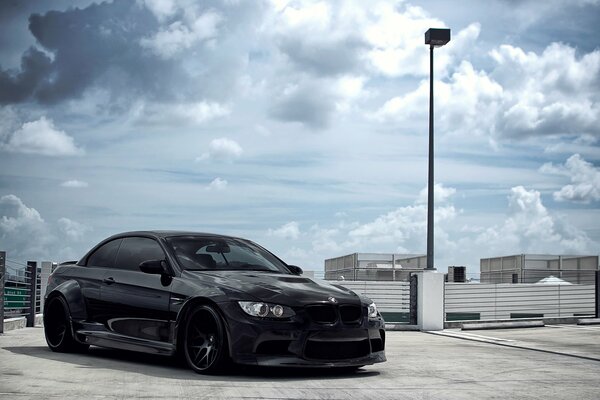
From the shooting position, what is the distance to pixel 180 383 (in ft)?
25.7

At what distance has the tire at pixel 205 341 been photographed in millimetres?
8266

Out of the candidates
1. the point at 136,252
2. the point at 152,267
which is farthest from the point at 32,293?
the point at 152,267

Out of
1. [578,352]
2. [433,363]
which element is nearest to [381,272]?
[578,352]

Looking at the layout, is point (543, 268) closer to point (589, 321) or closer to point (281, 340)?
point (589, 321)

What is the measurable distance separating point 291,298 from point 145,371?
176 centimetres

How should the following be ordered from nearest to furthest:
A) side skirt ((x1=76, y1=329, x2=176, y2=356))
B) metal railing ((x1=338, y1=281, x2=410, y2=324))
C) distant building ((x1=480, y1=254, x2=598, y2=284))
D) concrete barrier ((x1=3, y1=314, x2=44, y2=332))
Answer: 1. side skirt ((x1=76, y1=329, x2=176, y2=356))
2. concrete barrier ((x1=3, y1=314, x2=44, y2=332))
3. metal railing ((x1=338, y1=281, x2=410, y2=324))
4. distant building ((x1=480, y1=254, x2=598, y2=284))

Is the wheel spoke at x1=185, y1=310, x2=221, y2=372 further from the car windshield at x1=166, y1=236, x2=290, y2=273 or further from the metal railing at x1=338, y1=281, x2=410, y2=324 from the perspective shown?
the metal railing at x1=338, y1=281, x2=410, y2=324

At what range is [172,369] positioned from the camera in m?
8.99

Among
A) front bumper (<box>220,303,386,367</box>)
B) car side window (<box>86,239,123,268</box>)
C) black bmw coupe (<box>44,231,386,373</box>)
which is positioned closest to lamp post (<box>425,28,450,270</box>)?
black bmw coupe (<box>44,231,386,373</box>)

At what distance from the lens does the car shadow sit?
843 cm

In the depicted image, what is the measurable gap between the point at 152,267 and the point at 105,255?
168 cm

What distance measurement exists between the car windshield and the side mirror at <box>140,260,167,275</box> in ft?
0.71

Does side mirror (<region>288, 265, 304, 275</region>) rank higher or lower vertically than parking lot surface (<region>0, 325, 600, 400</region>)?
higher

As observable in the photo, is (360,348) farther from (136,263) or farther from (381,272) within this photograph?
(381,272)
